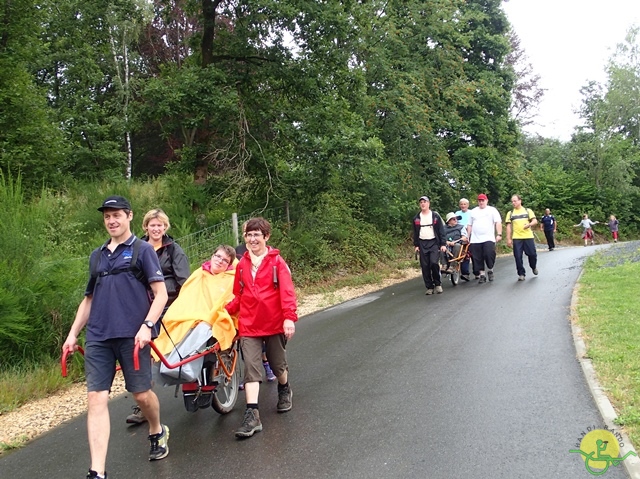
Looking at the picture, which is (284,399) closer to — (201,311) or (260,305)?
(260,305)

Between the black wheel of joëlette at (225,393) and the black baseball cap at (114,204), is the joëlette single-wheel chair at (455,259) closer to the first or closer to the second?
the black wheel of joëlette at (225,393)

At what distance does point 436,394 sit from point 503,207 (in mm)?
26917

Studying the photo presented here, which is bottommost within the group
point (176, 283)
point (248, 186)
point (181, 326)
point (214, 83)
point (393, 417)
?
point (393, 417)

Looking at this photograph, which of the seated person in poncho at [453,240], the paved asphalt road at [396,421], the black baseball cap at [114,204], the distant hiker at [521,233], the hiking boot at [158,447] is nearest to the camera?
the paved asphalt road at [396,421]

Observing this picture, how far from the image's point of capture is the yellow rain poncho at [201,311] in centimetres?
491

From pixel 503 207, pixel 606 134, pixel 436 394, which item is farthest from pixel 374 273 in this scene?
pixel 606 134

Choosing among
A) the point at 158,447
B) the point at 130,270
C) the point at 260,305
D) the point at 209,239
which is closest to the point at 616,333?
the point at 260,305

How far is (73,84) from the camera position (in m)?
25.2

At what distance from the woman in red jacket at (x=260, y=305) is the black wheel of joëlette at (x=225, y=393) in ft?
1.42

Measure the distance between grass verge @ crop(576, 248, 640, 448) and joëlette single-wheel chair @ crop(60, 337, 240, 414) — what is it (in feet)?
11.1

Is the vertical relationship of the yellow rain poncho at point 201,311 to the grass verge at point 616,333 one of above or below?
above

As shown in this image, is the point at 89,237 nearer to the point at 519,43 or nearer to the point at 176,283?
the point at 176,283

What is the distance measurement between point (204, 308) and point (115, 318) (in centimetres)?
120

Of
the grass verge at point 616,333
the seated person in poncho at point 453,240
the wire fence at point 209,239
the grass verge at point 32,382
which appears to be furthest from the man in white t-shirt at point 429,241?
the grass verge at point 32,382
